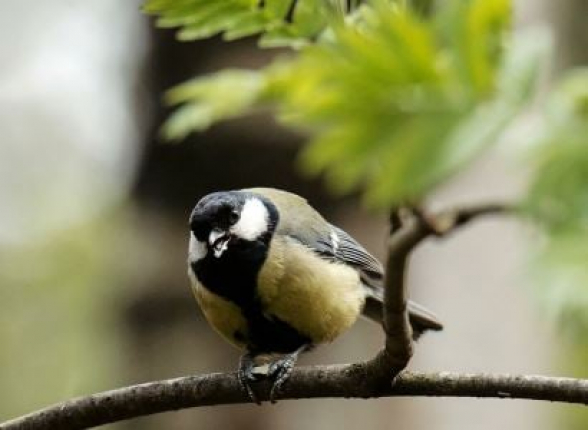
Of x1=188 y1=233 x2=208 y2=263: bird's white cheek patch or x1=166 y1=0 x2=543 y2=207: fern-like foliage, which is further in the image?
x1=188 y1=233 x2=208 y2=263: bird's white cheek patch

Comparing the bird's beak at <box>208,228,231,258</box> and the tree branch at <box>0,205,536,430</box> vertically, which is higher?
the tree branch at <box>0,205,536,430</box>

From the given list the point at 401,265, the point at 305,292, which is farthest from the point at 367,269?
the point at 401,265

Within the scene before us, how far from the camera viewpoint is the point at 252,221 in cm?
201

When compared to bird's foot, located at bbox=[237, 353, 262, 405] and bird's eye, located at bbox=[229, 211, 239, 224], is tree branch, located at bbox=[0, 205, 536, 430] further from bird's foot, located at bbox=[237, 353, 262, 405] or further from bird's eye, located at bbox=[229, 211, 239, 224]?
bird's eye, located at bbox=[229, 211, 239, 224]

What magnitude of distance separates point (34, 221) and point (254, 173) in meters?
3.37

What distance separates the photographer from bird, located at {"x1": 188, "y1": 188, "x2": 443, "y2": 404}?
1.89 m

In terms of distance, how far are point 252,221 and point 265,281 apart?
16 centimetres

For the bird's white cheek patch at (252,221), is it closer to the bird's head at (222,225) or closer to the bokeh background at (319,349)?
the bird's head at (222,225)

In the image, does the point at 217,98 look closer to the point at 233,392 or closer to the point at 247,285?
the point at 233,392

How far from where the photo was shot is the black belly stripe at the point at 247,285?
6.16 ft

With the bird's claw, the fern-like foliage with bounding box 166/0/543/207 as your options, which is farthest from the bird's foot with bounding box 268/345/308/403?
the fern-like foliage with bounding box 166/0/543/207

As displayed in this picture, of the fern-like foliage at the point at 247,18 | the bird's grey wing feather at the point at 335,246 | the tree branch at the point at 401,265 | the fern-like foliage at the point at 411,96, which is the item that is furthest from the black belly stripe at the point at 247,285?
the fern-like foliage at the point at 411,96

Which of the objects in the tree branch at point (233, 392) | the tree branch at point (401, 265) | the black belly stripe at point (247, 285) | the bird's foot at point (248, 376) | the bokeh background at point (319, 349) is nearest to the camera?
the tree branch at point (401, 265)

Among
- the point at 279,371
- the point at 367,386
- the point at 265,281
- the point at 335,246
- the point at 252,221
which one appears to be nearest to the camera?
the point at 367,386
